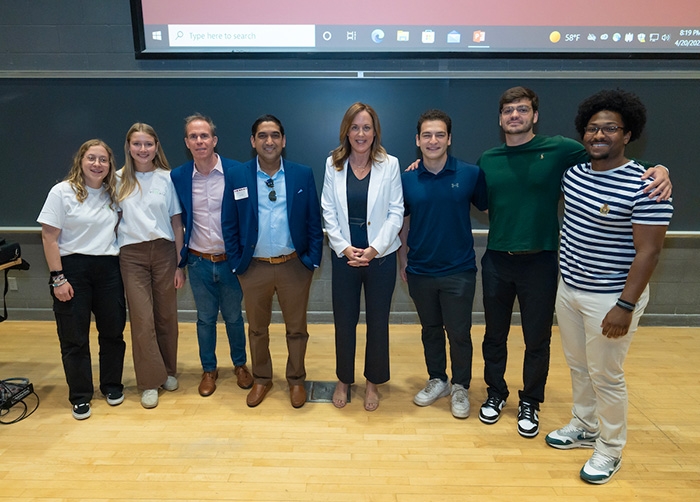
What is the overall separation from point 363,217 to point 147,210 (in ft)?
4.14

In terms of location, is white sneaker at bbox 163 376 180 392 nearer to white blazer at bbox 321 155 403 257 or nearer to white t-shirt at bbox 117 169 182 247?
white t-shirt at bbox 117 169 182 247

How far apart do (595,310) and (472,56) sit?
230 cm

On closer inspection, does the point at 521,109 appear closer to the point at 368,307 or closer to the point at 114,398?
the point at 368,307

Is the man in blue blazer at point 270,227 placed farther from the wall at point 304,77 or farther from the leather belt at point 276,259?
the wall at point 304,77

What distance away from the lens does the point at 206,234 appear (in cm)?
279

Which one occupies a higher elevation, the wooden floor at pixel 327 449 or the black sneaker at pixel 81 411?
the black sneaker at pixel 81 411

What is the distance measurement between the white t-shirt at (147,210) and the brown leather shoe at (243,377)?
1.02 meters

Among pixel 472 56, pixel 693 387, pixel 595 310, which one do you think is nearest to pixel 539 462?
pixel 595 310

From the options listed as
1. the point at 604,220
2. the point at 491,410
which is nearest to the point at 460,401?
the point at 491,410

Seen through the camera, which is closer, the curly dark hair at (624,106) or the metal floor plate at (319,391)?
the curly dark hair at (624,106)

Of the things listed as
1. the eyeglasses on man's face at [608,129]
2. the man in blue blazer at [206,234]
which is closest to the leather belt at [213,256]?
the man in blue blazer at [206,234]

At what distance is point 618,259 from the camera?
2.00 m

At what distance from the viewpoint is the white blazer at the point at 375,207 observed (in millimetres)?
2502

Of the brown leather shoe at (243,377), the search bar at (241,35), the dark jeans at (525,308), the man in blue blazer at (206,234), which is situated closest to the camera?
the dark jeans at (525,308)
